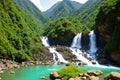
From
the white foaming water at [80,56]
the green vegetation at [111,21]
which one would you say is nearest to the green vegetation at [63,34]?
the white foaming water at [80,56]

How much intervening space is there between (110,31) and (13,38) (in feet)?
107

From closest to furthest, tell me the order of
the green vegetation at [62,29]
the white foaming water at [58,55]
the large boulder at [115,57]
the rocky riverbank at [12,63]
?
the rocky riverbank at [12,63] → the large boulder at [115,57] → the white foaming water at [58,55] → the green vegetation at [62,29]

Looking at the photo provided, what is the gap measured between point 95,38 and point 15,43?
1311 inches

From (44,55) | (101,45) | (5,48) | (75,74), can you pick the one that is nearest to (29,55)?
(44,55)

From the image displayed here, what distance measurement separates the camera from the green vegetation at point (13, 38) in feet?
287

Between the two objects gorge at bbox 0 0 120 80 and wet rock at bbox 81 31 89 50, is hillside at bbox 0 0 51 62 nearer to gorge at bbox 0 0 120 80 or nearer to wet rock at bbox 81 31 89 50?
gorge at bbox 0 0 120 80

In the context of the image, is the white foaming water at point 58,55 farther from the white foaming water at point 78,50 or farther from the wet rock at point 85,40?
the wet rock at point 85,40

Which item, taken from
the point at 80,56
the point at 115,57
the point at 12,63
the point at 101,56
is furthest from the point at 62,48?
the point at 12,63

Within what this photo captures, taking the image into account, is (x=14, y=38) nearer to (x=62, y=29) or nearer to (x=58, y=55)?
(x=58, y=55)

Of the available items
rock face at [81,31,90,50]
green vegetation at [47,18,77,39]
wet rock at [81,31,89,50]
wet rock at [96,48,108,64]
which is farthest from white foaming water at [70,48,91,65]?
green vegetation at [47,18,77,39]

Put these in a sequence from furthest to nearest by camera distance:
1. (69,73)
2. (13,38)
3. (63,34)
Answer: (63,34) < (13,38) < (69,73)

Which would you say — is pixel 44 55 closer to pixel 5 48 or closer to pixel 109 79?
pixel 5 48

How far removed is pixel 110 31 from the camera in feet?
319

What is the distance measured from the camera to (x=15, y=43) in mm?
95500
